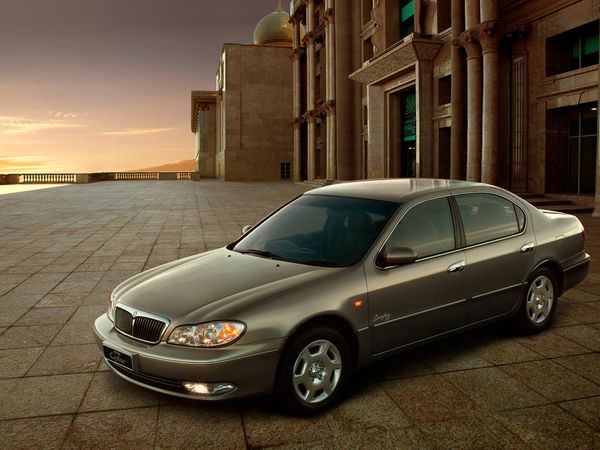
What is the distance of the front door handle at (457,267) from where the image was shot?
4.47m

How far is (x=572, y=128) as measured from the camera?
18.5 m

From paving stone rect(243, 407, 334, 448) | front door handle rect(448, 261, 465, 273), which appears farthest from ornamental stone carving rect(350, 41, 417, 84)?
paving stone rect(243, 407, 334, 448)

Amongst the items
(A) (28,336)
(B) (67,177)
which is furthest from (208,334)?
(B) (67,177)

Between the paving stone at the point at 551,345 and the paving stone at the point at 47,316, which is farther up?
the paving stone at the point at 47,316

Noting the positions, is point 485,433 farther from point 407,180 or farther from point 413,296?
point 407,180

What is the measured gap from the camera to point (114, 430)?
3408 millimetres

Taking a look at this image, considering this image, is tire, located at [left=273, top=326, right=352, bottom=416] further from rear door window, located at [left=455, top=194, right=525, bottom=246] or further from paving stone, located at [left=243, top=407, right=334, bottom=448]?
rear door window, located at [left=455, top=194, right=525, bottom=246]

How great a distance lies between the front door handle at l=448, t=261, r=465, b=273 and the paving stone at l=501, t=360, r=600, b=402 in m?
0.83

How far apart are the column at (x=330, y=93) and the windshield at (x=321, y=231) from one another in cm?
3305

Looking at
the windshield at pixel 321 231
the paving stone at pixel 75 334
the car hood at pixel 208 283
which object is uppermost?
the windshield at pixel 321 231

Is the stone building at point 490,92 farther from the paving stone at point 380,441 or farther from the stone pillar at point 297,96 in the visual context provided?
the stone pillar at point 297,96

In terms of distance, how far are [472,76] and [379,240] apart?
18.1 m

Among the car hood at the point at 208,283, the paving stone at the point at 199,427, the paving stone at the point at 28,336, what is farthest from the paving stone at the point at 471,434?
the paving stone at the point at 28,336

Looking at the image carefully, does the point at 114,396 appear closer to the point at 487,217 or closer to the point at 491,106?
the point at 487,217
